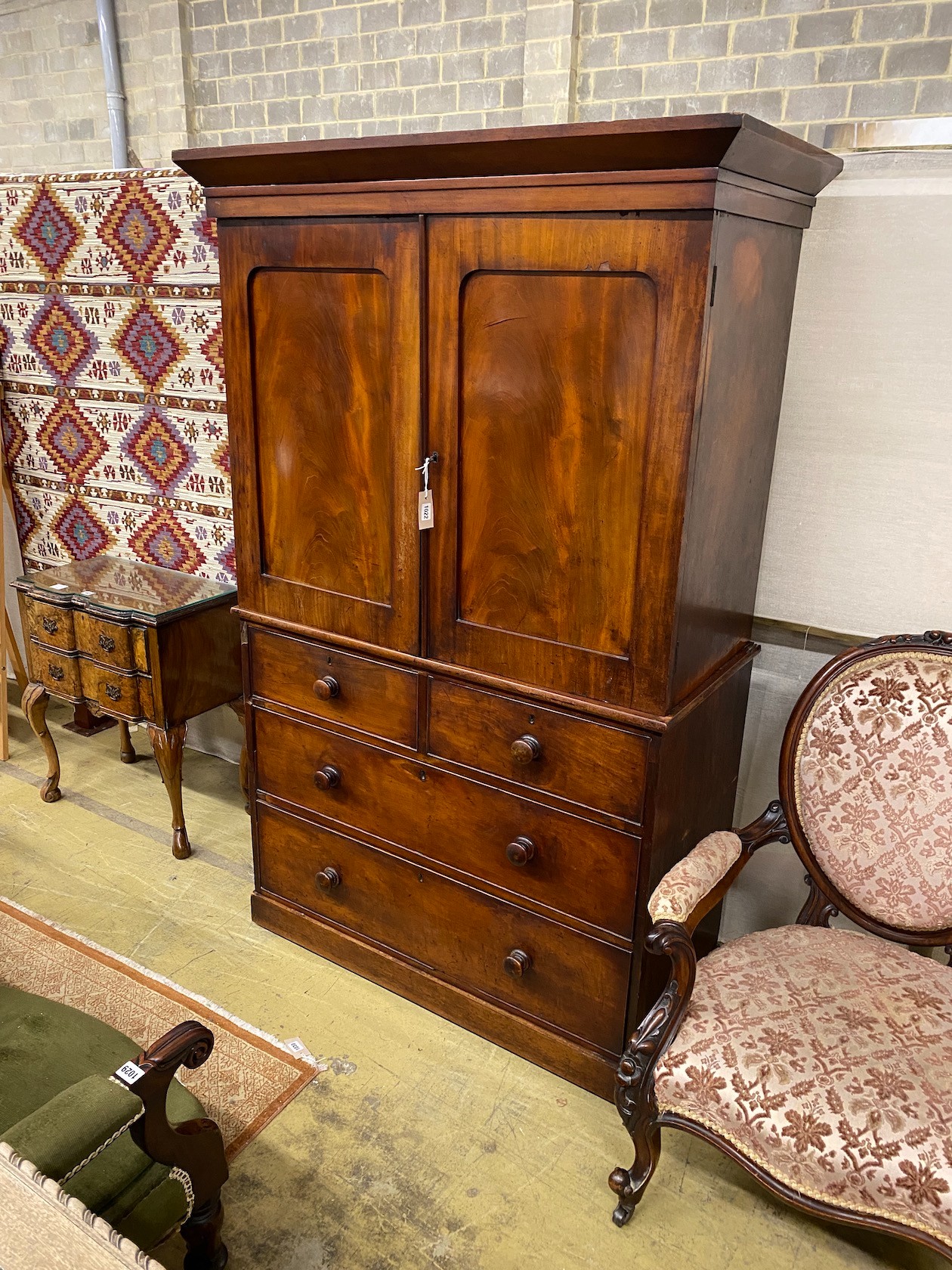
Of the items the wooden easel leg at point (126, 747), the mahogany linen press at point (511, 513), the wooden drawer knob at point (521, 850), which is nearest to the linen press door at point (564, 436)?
the mahogany linen press at point (511, 513)

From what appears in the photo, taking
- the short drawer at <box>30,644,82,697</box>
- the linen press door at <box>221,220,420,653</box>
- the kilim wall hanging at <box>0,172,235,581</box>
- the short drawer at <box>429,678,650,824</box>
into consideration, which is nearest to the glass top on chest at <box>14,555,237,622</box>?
the kilim wall hanging at <box>0,172,235,581</box>

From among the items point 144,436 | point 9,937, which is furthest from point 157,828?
point 144,436

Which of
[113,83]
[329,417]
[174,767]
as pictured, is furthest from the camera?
[113,83]

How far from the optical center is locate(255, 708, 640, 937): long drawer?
201 centimetres

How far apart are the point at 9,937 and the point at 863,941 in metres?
2.29

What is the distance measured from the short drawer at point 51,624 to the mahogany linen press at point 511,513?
0.96m

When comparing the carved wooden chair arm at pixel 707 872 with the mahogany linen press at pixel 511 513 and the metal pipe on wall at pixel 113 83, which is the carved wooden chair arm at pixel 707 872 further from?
the metal pipe on wall at pixel 113 83

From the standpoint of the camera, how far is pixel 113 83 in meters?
3.32

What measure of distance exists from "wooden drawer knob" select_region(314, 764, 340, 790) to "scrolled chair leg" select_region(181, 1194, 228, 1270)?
961 millimetres

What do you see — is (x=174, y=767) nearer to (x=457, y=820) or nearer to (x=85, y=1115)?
(x=457, y=820)

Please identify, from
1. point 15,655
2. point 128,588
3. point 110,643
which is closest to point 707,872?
point 110,643

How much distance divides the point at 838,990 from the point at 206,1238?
50.0 inches

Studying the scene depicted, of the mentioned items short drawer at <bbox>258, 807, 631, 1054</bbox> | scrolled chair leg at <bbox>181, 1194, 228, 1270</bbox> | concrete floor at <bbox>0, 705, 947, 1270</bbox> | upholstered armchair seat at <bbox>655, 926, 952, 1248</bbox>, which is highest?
upholstered armchair seat at <bbox>655, 926, 952, 1248</bbox>

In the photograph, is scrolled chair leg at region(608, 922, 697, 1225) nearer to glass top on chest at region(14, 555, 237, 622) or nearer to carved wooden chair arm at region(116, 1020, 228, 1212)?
carved wooden chair arm at region(116, 1020, 228, 1212)
